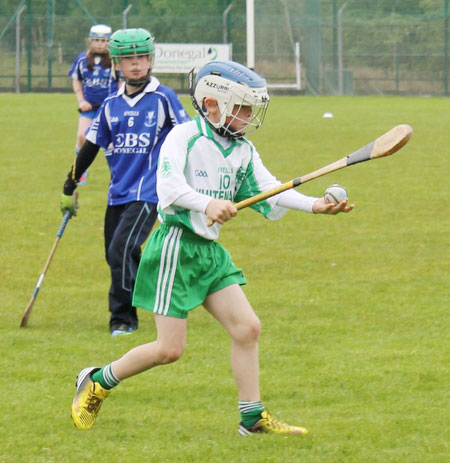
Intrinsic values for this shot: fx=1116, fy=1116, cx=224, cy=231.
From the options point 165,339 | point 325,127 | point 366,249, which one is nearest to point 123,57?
point 165,339

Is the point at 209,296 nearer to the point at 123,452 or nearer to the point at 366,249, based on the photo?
the point at 123,452

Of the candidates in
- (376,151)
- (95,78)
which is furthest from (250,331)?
(95,78)

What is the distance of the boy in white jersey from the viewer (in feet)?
15.9

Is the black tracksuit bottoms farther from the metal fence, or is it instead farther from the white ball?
the metal fence

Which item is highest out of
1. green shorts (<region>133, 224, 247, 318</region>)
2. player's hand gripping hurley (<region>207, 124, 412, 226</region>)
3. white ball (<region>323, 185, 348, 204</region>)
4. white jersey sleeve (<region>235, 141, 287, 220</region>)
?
player's hand gripping hurley (<region>207, 124, 412, 226</region>)

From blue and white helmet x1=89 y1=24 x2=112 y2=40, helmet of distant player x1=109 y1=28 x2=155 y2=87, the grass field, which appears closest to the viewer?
the grass field

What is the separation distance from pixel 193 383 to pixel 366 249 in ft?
14.6

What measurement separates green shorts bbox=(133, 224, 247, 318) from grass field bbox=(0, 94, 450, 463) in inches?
24.0

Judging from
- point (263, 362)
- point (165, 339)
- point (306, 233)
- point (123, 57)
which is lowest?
point (306, 233)

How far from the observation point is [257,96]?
4.82m

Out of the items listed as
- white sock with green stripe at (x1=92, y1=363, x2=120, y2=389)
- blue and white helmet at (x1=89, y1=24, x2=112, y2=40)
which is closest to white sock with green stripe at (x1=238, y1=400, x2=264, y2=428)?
white sock with green stripe at (x1=92, y1=363, x2=120, y2=389)

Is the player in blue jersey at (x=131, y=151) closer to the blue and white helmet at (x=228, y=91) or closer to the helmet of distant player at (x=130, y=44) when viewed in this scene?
the helmet of distant player at (x=130, y=44)

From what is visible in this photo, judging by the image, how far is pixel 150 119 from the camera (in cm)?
703

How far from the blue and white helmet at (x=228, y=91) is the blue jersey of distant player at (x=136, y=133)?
2098 mm
